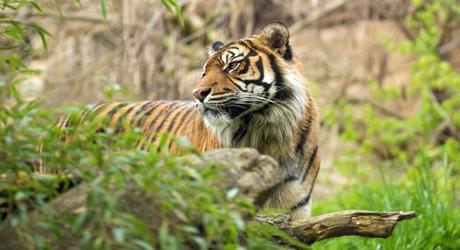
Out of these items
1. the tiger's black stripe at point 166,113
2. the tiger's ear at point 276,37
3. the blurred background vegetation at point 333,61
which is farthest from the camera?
the blurred background vegetation at point 333,61

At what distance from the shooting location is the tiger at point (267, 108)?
461cm

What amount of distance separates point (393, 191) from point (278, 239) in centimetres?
243

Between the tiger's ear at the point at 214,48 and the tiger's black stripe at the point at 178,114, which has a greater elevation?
the tiger's ear at the point at 214,48

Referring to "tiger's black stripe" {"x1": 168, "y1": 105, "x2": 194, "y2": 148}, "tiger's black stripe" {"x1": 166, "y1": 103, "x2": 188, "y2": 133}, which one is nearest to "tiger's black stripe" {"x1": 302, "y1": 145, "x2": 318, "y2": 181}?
"tiger's black stripe" {"x1": 168, "y1": 105, "x2": 194, "y2": 148}


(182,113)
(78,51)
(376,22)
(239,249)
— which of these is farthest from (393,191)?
(78,51)

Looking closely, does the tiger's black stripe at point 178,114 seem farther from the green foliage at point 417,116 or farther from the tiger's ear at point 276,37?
the green foliage at point 417,116

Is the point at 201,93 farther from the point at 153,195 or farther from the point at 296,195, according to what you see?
the point at 153,195

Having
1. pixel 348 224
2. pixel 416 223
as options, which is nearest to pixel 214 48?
pixel 416 223

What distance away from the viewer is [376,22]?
465 inches

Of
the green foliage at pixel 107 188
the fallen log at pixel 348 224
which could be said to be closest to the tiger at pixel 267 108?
the fallen log at pixel 348 224

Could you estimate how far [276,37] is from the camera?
16.3 ft

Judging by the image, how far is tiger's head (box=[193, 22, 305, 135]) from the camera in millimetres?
4570

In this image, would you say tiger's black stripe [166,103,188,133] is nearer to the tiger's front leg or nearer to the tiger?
the tiger

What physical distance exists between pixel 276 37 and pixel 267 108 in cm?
48
